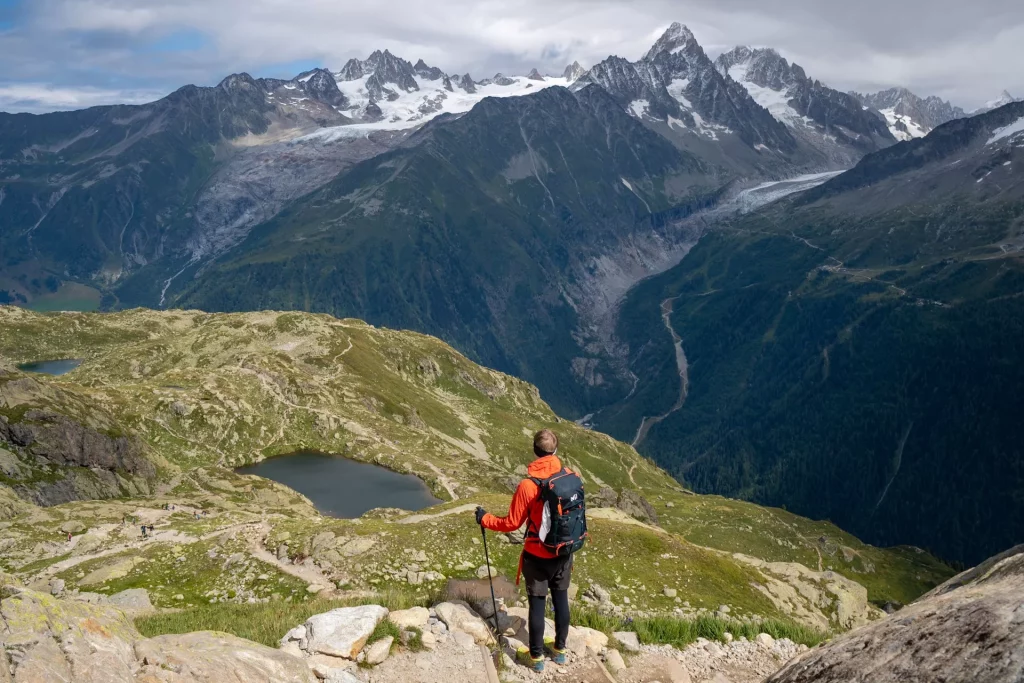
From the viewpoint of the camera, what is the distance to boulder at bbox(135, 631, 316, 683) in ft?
40.3

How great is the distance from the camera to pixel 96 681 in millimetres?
11000

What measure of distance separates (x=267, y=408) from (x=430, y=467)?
35.5 meters

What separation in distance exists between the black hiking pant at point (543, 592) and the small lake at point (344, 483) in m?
73.9

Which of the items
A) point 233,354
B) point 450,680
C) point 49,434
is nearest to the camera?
point 450,680

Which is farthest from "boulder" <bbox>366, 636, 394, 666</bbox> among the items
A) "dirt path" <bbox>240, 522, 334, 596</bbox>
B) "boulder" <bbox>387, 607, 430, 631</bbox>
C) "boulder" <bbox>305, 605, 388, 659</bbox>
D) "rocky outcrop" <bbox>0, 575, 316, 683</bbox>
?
"dirt path" <bbox>240, 522, 334, 596</bbox>

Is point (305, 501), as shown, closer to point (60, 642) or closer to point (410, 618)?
point (410, 618)

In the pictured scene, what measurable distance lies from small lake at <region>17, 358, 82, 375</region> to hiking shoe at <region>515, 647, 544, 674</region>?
207407 mm

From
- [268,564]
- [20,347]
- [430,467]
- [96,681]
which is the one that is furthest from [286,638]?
[20,347]

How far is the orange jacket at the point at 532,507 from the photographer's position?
639 inches

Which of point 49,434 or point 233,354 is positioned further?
point 233,354

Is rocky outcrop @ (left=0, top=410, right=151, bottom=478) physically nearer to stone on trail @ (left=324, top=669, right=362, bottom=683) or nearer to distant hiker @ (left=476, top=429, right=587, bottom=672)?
stone on trail @ (left=324, top=669, right=362, bottom=683)

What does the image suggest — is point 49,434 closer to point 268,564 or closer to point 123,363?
point 268,564

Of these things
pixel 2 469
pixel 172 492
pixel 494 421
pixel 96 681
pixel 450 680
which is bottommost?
pixel 494 421

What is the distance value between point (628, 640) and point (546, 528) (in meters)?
6.98
